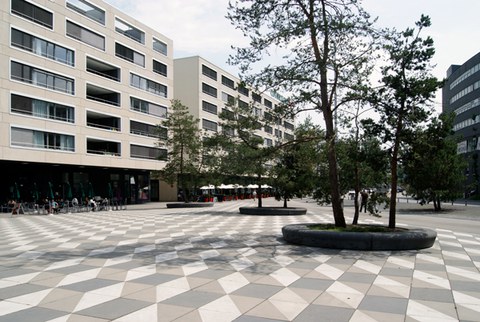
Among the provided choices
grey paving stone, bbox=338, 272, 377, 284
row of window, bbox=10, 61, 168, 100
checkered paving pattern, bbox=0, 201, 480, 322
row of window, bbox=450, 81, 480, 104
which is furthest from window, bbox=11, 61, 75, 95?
row of window, bbox=450, 81, 480, 104

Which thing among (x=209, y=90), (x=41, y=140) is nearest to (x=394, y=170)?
(x=41, y=140)

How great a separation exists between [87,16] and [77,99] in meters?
9.40

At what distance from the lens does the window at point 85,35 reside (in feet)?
128

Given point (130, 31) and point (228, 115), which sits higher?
point (130, 31)

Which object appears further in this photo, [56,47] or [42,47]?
[56,47]

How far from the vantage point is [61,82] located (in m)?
37.5

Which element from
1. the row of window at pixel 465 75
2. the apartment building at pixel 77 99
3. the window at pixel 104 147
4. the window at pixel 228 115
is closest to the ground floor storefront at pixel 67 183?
the apartment building at pixel 77 99

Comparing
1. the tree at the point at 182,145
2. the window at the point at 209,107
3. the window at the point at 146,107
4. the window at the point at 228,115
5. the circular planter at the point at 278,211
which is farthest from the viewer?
the window at the point at 209,107

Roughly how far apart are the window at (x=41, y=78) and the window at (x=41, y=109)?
1503 mm

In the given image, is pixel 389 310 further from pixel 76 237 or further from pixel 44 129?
pixel 44 129

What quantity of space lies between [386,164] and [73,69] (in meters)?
34.1

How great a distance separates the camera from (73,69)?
38500 mm

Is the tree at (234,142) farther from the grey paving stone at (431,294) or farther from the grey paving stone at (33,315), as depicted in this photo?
the grey paving stone at (33,315)

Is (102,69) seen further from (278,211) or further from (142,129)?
(278,211)
